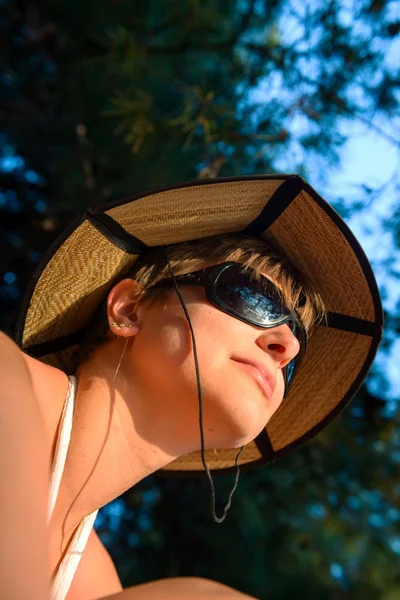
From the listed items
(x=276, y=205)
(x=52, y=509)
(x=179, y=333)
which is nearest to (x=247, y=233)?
(x=276, y=205)

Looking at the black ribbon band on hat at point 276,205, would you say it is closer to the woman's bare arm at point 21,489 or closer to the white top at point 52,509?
the white top at point 52,509

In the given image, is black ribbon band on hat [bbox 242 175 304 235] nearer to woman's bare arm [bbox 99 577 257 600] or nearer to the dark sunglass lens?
the dark sunglass lens

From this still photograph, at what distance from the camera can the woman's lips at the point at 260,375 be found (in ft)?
4.58

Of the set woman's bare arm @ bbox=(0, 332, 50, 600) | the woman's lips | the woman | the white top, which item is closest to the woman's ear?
the woman

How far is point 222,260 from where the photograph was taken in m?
1.53

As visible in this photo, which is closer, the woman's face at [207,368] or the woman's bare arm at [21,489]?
the woman's bare arm at [21,489]

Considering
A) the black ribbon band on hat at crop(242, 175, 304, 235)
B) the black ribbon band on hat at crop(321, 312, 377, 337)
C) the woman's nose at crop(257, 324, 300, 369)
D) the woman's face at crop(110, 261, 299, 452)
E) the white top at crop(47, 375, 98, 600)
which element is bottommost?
the white top at crop(47, 375, 98, 600)

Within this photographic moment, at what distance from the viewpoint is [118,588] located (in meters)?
1.65

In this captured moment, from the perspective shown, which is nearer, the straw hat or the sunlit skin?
the sunlit skin

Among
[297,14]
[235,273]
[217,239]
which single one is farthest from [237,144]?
[235,273]

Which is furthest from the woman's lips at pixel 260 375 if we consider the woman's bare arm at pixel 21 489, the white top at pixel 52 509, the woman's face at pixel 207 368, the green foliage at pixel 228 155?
the green foliage at pixel 228 155

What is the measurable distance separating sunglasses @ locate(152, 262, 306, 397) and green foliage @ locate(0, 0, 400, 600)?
871mm

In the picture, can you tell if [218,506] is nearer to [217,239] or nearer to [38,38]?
[217,239]

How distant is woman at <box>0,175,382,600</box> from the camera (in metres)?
1.38
